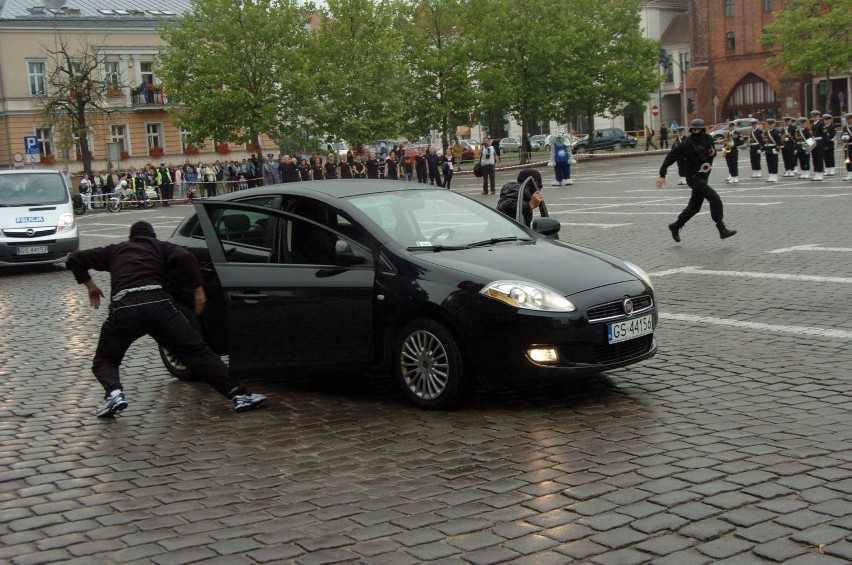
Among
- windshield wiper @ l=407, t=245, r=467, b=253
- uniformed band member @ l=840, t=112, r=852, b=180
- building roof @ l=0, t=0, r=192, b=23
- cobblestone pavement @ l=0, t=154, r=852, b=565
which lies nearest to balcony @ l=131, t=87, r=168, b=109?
building roof @ l=0, t=0, r=192, b=23

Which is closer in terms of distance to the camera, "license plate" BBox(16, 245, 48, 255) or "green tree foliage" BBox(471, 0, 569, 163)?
"license plate" BBox(16, 245, 48, 255)

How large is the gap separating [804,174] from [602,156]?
3318 cm

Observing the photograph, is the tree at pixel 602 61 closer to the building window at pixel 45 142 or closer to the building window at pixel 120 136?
the building window at pixel 120 136

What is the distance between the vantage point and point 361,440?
7.00 meters

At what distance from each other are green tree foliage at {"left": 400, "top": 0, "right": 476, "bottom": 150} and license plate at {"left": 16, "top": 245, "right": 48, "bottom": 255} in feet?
132

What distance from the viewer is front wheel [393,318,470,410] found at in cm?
736

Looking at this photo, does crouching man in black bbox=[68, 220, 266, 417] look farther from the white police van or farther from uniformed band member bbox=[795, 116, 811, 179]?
→ uniformed band member bbox=[795, 116, 811, 179]

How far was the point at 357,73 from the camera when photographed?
5606 cm

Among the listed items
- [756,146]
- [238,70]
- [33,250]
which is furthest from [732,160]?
[238,70]

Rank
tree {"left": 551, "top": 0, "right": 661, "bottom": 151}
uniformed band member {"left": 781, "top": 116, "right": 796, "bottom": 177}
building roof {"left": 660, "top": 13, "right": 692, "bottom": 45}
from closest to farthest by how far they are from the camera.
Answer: uniformed band member {"left": 781, "top": 116, "right": 796, "bottom": 177}, tree {"left": 551, "top": 0, "right": 661, "bottom": 151}, building roof {"left": 660, "top": 13, "right": 692, "bottom": 45}

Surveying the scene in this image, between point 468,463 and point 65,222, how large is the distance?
16541 mm

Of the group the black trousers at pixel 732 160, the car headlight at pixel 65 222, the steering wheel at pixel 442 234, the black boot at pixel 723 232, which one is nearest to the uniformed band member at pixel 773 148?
the black trousers at pixel 732 160

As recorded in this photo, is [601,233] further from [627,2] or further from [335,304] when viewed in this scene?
[627,2]

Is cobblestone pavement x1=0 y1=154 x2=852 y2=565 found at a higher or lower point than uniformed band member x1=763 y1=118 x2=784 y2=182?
lower
